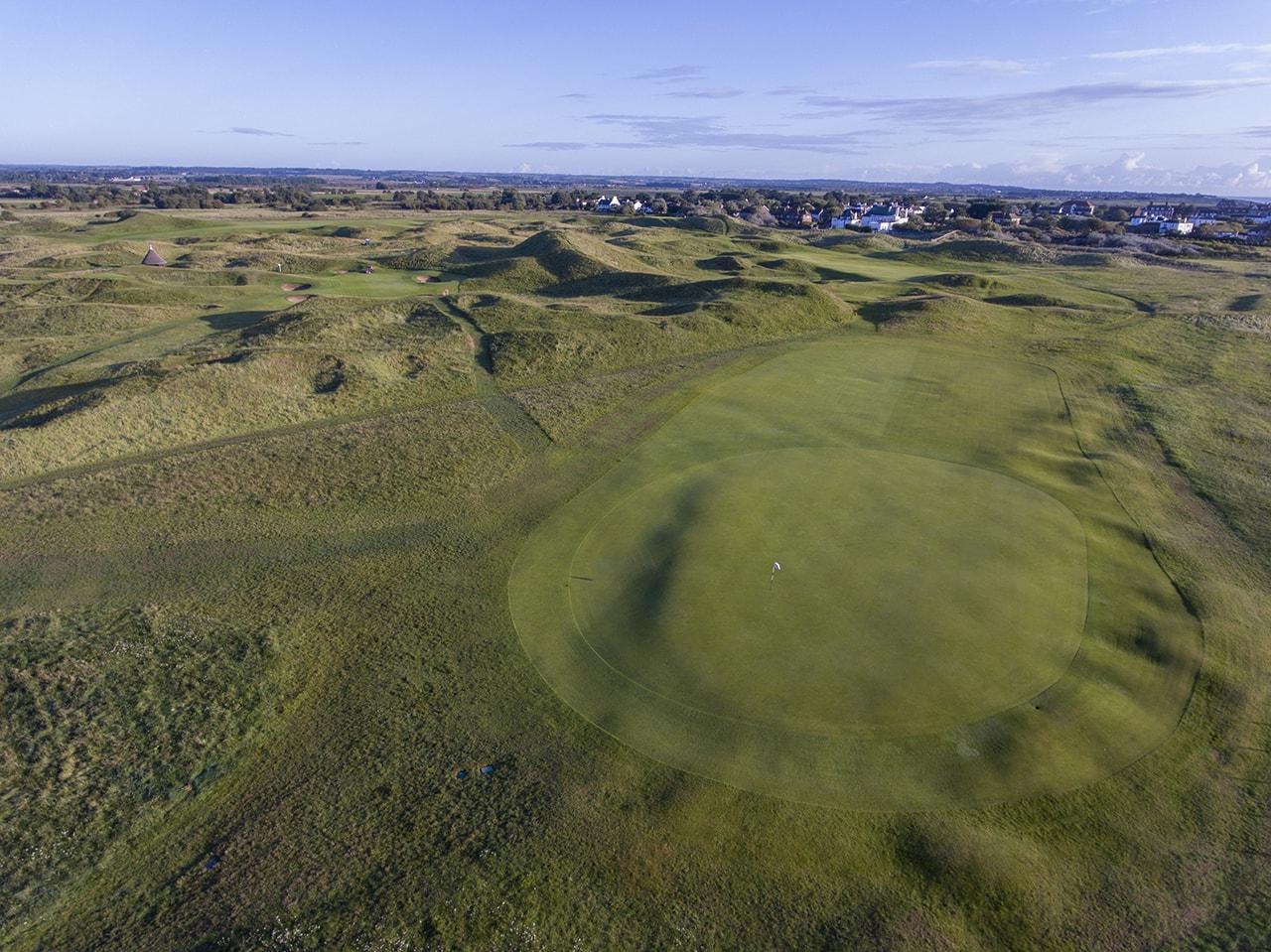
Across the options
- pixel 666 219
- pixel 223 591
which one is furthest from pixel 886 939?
pixel 666 219

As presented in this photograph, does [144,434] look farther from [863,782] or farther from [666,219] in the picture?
[666,219]

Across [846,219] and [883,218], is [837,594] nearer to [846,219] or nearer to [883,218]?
[883,218]

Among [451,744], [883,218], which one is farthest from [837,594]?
[883,218]

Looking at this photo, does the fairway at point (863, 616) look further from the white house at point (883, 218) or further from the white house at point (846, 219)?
the white house at point (846, 219)

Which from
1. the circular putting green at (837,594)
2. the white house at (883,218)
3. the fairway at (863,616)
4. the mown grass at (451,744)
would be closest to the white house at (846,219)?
the white house at (883,218)

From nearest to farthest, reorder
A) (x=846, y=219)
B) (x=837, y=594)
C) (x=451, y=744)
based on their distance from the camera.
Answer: (x=451, y=744) < (x=837, y=594) < (x=846, y=219)

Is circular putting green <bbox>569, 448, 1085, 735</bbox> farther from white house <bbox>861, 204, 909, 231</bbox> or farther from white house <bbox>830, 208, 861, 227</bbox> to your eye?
white house <bbox>830, 208, 861, 227</bbox>
